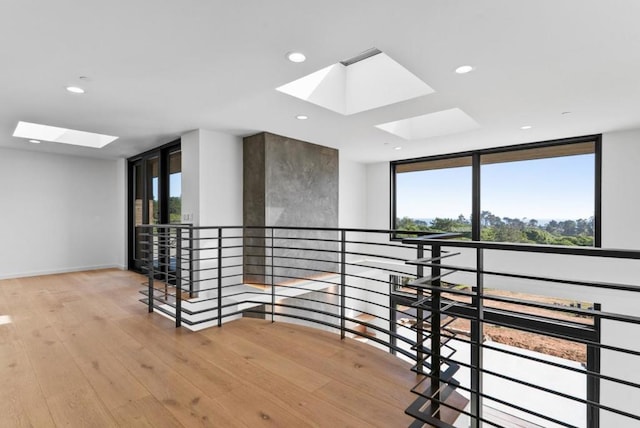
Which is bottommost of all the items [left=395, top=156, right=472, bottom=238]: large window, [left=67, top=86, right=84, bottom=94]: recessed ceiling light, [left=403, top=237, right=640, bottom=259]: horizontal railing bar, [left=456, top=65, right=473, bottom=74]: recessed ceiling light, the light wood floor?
the light wood floor

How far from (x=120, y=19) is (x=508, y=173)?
568cm

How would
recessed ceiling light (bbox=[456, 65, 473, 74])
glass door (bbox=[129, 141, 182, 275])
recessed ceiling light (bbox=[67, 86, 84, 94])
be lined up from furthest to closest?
glass door (bbox=[129, 141, 182, 275])
recessed ceiling light (bbox=[67, 86, 84, 94])
recessed ceiling light (bbox=[456, 65, 473, 74])

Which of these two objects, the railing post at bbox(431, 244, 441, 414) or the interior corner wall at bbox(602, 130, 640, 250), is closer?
the railing post at bbox(431, 244, 441, 414)

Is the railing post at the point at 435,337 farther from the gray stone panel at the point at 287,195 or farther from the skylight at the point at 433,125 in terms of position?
the skylight at the point at 433,125

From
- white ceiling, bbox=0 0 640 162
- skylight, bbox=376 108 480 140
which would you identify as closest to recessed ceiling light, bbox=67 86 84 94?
white ceiling, bbox=0 0 640 162

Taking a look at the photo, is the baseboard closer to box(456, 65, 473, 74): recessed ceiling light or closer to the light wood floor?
the light wood floor

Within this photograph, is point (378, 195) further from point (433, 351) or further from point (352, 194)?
point (433, 351)

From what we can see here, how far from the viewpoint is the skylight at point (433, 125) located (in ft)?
15.0

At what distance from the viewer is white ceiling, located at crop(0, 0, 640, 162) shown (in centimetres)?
198

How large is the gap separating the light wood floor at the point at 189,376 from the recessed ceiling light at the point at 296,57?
2305 mm

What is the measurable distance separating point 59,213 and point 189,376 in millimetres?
5915

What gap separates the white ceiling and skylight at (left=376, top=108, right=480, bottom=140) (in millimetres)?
370

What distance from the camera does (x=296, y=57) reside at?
2.54 metres

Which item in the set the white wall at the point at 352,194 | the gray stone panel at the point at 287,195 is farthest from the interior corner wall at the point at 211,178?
the white wall at the point at 352,194
